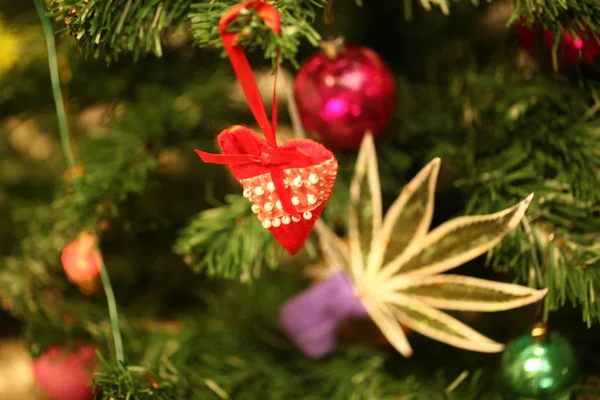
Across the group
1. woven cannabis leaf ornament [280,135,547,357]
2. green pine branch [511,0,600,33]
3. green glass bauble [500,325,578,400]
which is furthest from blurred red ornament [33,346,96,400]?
green pine branch [511,0,600,33]

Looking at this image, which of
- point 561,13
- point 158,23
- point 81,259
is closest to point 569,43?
point 561,13

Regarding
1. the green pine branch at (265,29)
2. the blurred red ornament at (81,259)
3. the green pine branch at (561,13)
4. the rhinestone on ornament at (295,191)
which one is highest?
the green pine branch at (265,29)

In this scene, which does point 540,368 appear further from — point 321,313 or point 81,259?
point 81,259

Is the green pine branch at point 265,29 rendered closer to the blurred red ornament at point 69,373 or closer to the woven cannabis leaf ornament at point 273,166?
the woven cannabis leaf ornament at point 273,166

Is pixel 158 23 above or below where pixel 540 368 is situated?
above

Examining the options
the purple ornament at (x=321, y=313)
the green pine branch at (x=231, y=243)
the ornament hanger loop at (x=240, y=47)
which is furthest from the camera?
the purple ornament at (x=321, y=313)

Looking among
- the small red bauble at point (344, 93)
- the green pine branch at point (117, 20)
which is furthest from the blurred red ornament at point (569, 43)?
the green pine branch at point (117, 20)

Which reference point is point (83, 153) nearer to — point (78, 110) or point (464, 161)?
point (78, 110)
